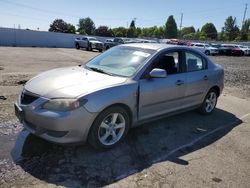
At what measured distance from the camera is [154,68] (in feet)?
15.3

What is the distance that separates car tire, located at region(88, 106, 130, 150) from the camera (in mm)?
3840

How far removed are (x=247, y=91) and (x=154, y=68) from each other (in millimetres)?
6497

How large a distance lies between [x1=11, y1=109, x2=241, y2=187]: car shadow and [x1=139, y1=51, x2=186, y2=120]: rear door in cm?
45

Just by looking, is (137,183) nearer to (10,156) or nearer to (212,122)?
(10,156)

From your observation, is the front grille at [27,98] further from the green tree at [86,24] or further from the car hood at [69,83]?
the green tree at [86,24]

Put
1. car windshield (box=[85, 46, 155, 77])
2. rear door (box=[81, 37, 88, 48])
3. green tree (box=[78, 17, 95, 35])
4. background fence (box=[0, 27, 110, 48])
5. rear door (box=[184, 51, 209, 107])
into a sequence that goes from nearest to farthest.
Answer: car windshield (box=[85, 46, 155, 77])
rear door (box=[184, 51, 209, 107])
rear door (box=[81, 37, 88, 48])
background fence (box=[0, 27, 110, 48])
green tree (box=[78, 17, 95, 35])

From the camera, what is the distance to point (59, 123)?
11.4 ft

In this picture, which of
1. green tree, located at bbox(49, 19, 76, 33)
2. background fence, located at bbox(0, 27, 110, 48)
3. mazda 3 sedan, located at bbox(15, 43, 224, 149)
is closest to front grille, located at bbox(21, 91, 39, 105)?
mazda 3 sedan, located at bbox(15, 43, 224, 149)

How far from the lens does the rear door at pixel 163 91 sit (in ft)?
14.5

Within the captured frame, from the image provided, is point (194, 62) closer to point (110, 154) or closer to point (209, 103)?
point (209, 103)

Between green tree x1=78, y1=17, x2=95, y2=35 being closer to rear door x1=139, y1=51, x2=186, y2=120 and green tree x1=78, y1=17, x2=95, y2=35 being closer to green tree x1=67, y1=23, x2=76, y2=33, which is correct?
green tree x1=67, y1=23, x2=76, y2=33

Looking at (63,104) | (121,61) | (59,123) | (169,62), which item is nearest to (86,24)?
(169,62)

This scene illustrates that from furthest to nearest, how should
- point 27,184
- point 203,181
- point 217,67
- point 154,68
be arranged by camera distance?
point 217,67 → point 154,68 → point 203,181 → point 27,184

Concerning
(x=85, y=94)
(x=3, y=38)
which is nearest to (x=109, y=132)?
(x=85, y=94)
